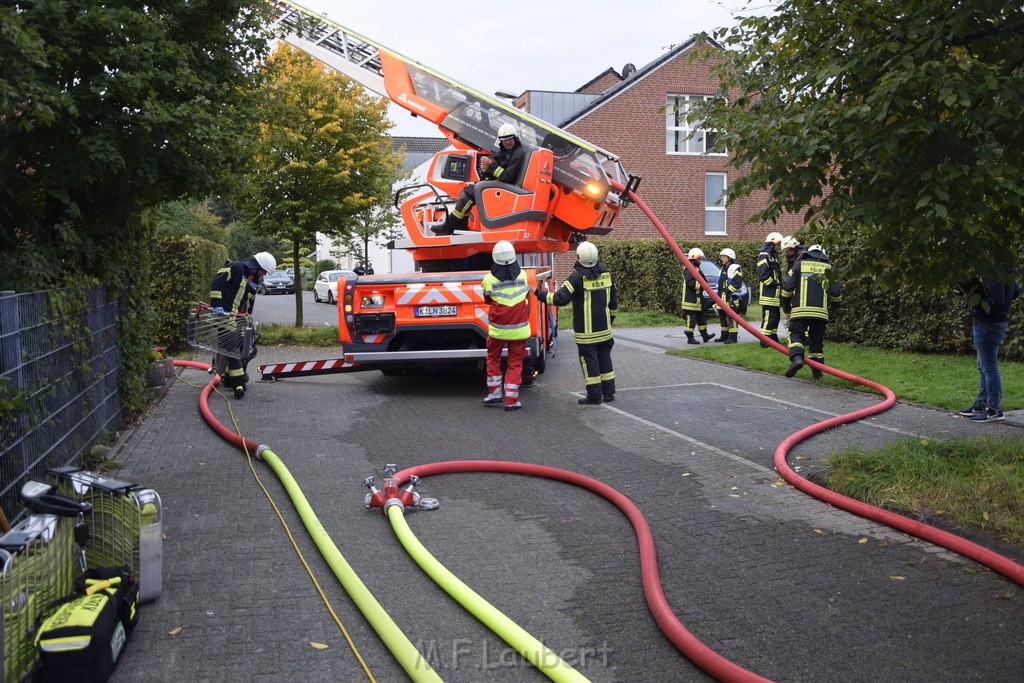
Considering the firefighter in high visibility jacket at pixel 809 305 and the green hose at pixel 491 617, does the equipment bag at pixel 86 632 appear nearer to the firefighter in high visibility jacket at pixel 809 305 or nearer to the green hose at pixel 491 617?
the green hose at pixel 491 617

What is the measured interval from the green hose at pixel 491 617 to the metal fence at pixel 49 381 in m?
2.11

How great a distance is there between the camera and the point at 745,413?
8.92 metres

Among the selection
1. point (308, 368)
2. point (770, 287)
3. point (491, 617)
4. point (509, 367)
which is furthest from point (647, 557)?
point (770, 287)

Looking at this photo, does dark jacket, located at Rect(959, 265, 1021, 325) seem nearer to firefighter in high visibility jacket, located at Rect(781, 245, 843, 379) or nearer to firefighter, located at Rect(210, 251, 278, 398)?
firefighter in high visibility jacket, located at Rect(781, 245, 843, 379)

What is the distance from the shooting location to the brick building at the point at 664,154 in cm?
2759

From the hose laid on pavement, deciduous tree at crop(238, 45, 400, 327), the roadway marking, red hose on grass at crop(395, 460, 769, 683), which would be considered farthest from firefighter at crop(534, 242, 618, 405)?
deciduous tree at crop(238, 45, 400, 327)

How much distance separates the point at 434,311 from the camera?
988 cm

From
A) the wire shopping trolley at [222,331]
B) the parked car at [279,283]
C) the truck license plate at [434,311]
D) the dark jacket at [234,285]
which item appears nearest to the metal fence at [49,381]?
the wire shopping trolley at [222,331]

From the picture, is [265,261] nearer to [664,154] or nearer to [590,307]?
[590,307]

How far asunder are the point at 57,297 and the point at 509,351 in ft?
15.8

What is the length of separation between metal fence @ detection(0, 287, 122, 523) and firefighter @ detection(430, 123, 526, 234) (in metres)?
4.47

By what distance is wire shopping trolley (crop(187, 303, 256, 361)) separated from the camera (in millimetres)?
9852

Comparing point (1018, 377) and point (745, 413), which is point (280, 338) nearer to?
point (745, 413)

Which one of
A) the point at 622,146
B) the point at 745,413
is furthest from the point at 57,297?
the point at 622,146
